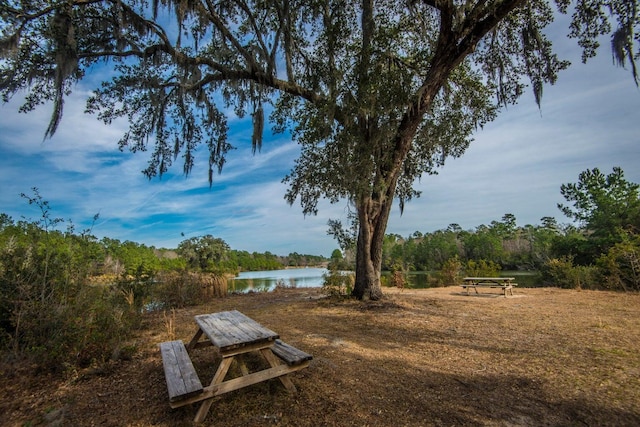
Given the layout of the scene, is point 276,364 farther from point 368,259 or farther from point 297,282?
point 297,282

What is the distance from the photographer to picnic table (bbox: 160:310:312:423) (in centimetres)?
225

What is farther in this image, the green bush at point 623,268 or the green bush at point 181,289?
the green bush at point 623,268

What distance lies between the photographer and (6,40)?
5.25 metres

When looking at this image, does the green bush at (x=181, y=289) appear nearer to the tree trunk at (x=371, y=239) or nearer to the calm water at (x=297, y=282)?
the calm water at (x=297, y=282)

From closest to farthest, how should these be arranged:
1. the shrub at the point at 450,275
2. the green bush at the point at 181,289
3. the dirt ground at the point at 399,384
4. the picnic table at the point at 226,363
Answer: the picnic table at the point at 226,363
the dirt ground at the point at 399,384
the green bush at the point at 181,289
the shrub at the point at 450,275

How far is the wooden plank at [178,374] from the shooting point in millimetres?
2146

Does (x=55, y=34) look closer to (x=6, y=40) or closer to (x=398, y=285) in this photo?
(x=6, y=40)

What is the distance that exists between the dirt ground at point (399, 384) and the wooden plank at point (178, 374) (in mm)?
277

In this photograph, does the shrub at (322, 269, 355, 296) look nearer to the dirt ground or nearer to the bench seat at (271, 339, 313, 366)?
the dirt ground

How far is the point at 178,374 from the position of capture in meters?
2.51

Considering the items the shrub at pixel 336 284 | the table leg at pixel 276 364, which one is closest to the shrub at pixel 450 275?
the shrub at pixel 336 284

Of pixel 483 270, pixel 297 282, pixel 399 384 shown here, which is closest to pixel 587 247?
pixel 483 270

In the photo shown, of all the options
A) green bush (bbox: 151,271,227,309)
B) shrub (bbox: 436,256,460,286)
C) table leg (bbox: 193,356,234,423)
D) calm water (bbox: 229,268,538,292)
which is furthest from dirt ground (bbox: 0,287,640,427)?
shrub (bbox: 436,256,460,286)

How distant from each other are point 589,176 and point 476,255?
737 inches
